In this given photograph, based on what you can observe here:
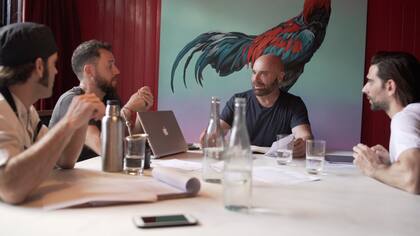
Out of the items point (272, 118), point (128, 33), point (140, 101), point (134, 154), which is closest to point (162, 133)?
point (134, 154)

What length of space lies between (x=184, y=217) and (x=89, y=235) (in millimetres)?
209

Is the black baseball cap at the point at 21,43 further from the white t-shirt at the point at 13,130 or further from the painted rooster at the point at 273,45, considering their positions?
the painted rooster at the point at 273,45

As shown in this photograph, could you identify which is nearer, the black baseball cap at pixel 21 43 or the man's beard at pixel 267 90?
the black baseball cap at pixel 21 43

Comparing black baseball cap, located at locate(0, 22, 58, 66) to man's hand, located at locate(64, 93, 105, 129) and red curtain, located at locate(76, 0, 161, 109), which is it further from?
red curtain, located at locate(76, 0, 161, 109)

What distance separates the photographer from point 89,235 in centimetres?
83

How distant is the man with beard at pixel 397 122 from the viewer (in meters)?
1.39

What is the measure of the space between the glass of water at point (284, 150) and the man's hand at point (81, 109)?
2.70ft

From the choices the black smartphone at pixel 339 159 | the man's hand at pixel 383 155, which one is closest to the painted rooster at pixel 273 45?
the black smartphone at pixel 339 159

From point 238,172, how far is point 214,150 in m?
0.43

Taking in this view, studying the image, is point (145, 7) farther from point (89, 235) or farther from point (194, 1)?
point (89, 235)

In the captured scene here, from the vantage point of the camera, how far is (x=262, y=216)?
3.20 feet

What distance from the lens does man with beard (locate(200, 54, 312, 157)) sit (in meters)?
2.70

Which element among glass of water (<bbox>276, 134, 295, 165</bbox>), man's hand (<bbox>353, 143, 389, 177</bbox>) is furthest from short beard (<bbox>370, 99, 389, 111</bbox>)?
glass of water (<bbox>276, 134, 295, 165</bbox>)

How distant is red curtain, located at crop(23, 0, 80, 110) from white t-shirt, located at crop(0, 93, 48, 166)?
5.99 ft
